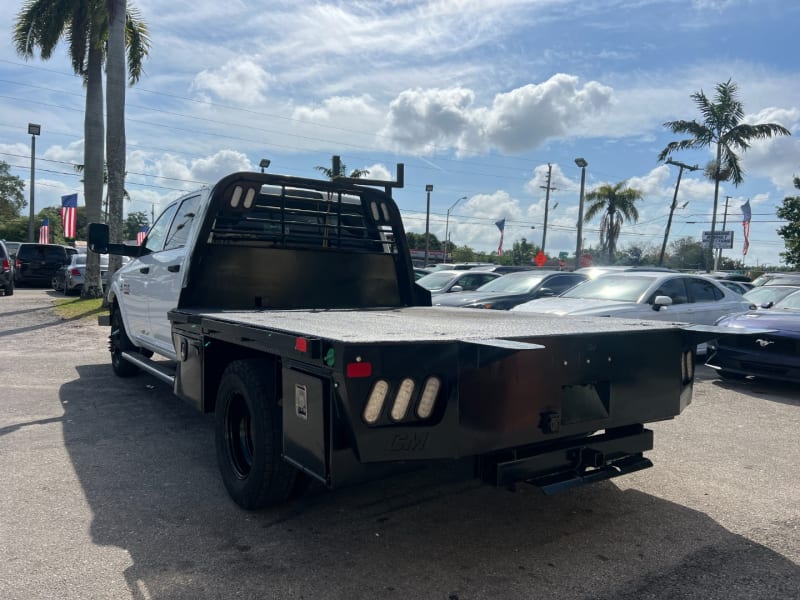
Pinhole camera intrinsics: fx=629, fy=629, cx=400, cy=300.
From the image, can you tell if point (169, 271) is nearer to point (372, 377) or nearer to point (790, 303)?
point (372, 377)

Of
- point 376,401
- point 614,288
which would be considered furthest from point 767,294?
point 376,401

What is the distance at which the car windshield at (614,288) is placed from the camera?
29.9 ft

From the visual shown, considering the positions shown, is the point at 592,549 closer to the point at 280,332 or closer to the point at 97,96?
the point at 280,332

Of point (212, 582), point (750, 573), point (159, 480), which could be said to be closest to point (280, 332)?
point (212, 582)

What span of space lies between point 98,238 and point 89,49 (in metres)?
15.5

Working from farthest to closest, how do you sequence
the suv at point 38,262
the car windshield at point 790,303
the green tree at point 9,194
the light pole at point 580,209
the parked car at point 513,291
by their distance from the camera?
1. the green tree at point 9,194
2. the light pole at point 580,209
3. the suv at point 38,262
4. the parked car at point 513,291
5. the car windshield at point 790,303

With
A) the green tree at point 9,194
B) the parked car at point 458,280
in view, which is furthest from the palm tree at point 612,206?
the green tree at point 9,194

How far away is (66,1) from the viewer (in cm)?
1791

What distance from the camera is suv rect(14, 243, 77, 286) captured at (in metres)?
23.3

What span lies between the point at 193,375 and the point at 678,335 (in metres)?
3.11

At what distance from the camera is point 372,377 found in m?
2.70

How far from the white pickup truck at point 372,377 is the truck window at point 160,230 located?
107cm

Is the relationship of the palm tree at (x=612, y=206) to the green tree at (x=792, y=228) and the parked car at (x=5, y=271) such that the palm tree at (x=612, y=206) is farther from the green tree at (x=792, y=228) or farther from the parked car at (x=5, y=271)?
the parked car at (x=5, y=271)

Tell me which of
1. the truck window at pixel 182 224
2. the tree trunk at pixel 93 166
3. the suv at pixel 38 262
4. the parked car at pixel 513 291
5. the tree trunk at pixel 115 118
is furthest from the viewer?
the suv at pixel 38 262
